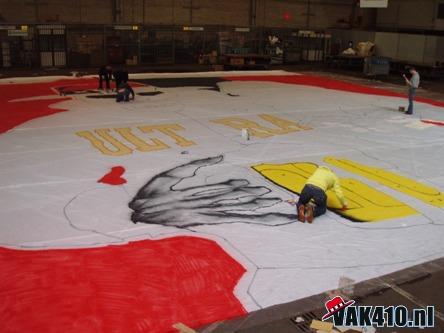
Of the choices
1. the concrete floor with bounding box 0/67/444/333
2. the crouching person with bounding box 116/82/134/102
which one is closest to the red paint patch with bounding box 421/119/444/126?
the concrete floor with bounding box 0/67/444/333

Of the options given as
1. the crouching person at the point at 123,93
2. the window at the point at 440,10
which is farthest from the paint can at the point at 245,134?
the window at the point at 440,10

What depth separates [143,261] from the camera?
7.50m

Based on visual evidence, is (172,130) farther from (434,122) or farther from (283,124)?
(434,122)

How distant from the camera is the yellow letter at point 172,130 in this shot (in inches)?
536

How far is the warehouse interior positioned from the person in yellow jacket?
0.11ft

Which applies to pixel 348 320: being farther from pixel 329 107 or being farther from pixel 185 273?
pixel 329 107

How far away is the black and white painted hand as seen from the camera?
→ 29.5 feet

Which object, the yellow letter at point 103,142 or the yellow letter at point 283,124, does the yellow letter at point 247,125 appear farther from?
the yellow letter at point 103,142

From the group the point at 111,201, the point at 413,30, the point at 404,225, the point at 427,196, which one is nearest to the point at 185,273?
the point at 111,201

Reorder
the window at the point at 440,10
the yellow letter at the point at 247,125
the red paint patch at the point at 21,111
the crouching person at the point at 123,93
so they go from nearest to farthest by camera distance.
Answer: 1. the yellow letter at the point at 247,125
2. the red paint patch at the point at 21,111
3. the crouching person at the point at 123,93
4. the window at the point at 440,10

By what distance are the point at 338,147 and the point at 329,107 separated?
19.1ft

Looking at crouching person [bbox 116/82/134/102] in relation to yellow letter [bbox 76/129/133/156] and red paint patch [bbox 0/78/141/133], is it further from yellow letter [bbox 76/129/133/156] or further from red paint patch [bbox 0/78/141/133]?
yellow letter [bbox 76/129/133/156]

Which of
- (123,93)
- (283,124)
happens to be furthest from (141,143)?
(123,93)

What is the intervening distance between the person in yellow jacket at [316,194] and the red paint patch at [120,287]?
1888 mm
